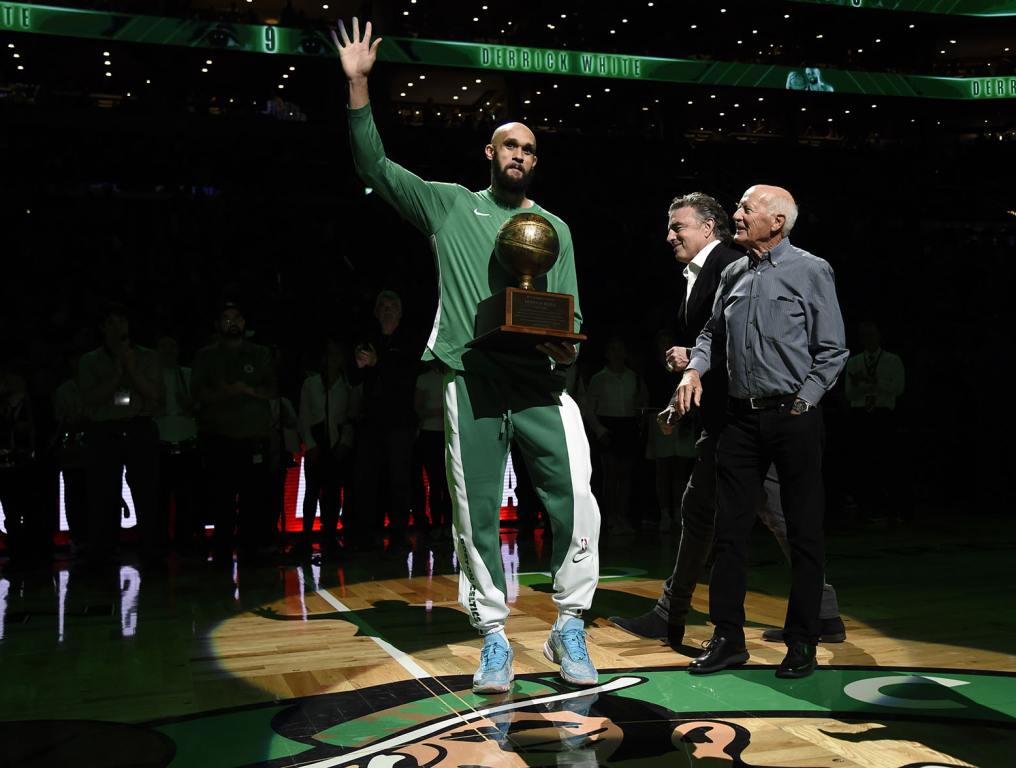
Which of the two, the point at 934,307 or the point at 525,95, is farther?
the point at 525,95

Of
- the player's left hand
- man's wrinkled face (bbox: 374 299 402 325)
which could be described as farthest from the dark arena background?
the player's left hand

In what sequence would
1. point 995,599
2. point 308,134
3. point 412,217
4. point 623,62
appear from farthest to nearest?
1. point 623,62
2. point 308,134
3. point 995,599
4. point 412,217

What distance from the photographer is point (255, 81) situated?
2330 cm

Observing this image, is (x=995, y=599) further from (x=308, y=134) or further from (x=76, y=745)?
(x=308, y=134)

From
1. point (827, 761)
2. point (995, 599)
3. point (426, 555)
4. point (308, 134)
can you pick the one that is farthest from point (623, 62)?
point (827, 761)

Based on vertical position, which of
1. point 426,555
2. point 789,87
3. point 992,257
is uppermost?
point 789,87

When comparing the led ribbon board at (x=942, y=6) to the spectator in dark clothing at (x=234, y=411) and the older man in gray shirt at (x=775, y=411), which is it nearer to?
the spectator in dark clothing at (x=234, y=411)

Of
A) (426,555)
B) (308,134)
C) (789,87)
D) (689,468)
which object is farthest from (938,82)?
(426,555)

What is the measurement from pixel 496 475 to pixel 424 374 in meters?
3.92

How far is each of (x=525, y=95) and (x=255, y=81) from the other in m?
6.83

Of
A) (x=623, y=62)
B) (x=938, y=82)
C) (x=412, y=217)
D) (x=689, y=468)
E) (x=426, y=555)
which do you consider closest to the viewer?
(x=412, y=217)

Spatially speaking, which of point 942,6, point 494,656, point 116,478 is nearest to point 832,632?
point 494,656

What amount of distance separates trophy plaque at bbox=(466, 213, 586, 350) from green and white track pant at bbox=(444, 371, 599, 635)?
0.19m

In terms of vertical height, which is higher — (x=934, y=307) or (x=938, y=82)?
(x=938, y=82)
